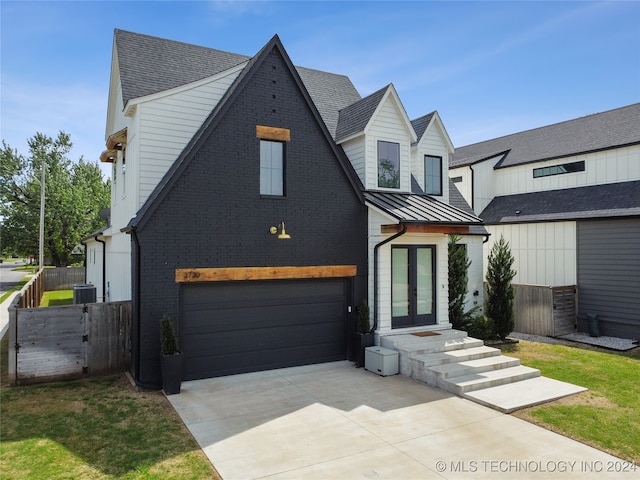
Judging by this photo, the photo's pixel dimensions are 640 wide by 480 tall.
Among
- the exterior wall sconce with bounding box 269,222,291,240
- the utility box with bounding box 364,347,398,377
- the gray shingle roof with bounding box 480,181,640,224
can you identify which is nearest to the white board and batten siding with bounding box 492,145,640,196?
the gray shingle roof with bounding box 480,181,640,224

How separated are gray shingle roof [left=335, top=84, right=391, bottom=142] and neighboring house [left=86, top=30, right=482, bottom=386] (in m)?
0.06

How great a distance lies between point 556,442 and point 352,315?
18.5 feet

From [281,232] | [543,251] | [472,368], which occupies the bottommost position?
[472,368]

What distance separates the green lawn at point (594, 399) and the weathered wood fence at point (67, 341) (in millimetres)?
8757

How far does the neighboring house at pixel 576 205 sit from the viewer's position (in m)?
14.9

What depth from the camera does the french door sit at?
11844mm

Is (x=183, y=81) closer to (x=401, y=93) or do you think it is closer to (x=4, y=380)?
(x=401, y=93)

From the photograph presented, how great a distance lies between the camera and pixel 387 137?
1236cm

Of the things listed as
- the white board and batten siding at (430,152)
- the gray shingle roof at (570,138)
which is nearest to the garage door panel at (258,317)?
the white board and batten siding at (430,152)

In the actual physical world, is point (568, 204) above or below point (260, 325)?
above

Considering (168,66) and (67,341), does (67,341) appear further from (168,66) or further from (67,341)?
(168,66)

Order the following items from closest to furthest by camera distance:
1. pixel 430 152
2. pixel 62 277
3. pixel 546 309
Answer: pixel 430 152, pixel 546 309, pixel 62 277

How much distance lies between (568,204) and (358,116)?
10.2 metres

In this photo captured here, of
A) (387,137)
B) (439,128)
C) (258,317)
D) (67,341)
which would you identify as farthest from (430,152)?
(67,341)
